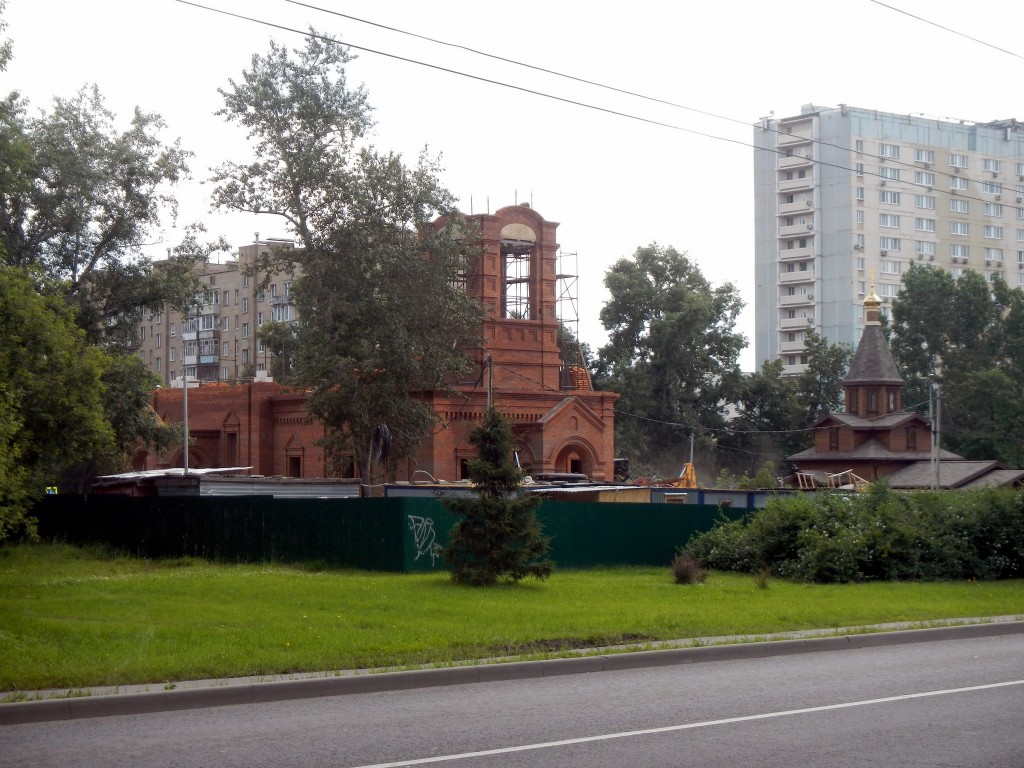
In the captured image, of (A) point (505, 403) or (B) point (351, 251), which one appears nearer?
(B) point (351, 251)

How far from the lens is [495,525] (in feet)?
67.8

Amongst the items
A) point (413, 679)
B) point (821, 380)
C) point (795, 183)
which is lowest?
point (413, 679)

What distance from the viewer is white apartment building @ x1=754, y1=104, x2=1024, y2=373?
102 meters

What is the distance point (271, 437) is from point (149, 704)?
147ft

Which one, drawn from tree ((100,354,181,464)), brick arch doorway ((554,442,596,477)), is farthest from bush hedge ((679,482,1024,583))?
brick arch doorway ((554,442,596,477))

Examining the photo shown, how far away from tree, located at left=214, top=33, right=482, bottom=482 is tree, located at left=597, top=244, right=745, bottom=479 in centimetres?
3608

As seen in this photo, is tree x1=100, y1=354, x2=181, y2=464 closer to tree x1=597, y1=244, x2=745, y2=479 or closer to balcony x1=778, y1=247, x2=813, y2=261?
tree x1=597, y1=244, x2=745, y2=479

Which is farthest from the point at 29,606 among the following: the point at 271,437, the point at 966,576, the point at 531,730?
the point at 271,437

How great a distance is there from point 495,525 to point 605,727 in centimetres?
1101

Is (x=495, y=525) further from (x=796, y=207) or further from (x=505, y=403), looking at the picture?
(x=796, y=207)

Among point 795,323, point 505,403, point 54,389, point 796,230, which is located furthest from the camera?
point 795,323

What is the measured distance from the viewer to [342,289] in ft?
131

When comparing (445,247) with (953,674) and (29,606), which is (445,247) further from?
(953,674)

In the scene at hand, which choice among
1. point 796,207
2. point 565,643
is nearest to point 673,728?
point 565,643
